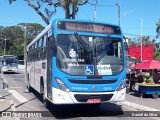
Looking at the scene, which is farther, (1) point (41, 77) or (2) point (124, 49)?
(1) point (41, 77)

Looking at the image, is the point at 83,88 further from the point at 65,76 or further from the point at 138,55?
the point at 138,55

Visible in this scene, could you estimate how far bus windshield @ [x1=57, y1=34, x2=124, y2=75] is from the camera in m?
11.1

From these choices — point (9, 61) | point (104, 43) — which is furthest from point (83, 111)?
point (9, 61)

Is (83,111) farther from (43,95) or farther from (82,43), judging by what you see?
(82,43)

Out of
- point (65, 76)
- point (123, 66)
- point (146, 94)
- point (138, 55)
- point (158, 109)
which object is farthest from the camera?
point (138, 55)

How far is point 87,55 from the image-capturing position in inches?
443

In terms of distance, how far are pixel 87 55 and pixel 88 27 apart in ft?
3.45

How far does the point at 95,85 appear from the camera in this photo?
11.1 meters

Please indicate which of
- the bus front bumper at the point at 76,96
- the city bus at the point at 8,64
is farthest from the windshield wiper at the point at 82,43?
the city bus at the point at 8,64

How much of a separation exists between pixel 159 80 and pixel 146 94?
1.60 m

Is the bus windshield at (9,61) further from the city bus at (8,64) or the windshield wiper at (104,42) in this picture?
the windshield wiper at (104,42)

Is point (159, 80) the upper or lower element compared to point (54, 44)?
lower

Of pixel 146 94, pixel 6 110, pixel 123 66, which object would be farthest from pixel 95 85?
pixel 146 94

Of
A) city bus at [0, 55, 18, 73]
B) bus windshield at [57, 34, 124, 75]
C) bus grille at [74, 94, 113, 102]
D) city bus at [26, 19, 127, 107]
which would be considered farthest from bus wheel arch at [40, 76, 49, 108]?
city bus at [0, 55, 18, 73]
